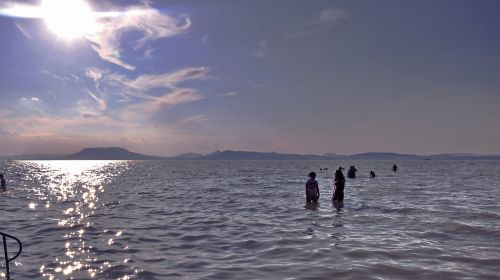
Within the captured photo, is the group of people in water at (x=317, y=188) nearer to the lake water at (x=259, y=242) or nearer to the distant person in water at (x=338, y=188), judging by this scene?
the distant person in water at (x=338, y=188)

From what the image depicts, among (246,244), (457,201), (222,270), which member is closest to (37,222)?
(246,244)

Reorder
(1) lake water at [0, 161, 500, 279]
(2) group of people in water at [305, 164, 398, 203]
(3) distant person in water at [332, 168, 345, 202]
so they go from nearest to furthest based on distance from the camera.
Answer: (1) lake water at [0, 161, 500, 279] < (2) group of people in water at [305, 164, 398, 203] < (3) distant person in water at [332, 168, 345, 202]

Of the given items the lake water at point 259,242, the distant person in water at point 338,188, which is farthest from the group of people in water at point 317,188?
the lake water at point 259,242

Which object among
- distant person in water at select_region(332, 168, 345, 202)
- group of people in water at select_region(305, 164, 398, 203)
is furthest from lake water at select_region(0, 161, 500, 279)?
distant person in water at select_region(332, 168, 345, 202)

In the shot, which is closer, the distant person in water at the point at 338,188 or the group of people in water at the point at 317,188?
the group of people in water at the point at 317,188

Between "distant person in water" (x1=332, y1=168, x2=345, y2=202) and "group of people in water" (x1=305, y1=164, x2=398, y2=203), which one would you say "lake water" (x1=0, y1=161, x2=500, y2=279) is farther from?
"distant person in water" (x1=332, y1=168, x2=345, y2=202)

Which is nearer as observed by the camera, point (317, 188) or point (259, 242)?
point (259, 242)

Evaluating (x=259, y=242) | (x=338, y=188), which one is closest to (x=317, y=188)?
(x=338, y=188)

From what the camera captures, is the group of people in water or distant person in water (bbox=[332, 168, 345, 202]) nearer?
the group of people in water

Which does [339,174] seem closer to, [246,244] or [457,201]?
[457,201]

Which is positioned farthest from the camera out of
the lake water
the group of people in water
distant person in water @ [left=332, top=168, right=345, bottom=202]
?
distant person in water @ [left=332, top=168, right=345, bottom=202]

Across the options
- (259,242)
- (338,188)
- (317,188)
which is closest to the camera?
(259,242)

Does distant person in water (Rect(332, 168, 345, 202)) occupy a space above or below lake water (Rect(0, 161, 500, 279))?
above

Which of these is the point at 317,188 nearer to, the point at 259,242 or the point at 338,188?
the point at 338,188
